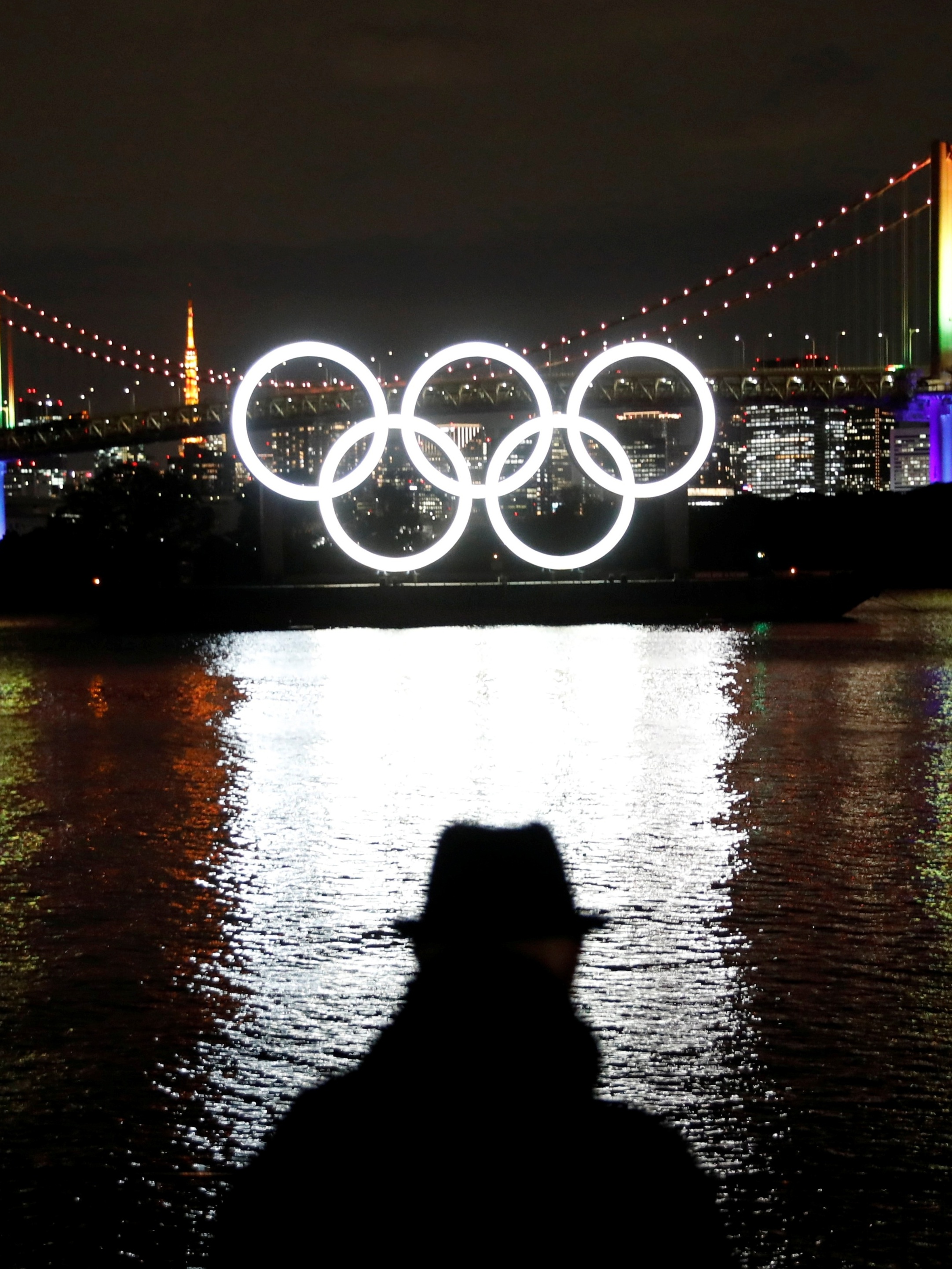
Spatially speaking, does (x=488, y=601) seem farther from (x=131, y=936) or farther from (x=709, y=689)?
(x=131, y=936)

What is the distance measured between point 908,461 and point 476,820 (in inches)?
4430

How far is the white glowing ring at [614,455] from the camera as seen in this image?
123 ft

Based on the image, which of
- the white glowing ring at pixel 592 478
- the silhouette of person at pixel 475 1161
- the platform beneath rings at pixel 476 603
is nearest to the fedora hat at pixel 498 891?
the silhouette of person at pixel 475 1161

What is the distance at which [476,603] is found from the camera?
39.4m

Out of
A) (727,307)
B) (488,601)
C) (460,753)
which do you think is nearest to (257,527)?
(727,307)

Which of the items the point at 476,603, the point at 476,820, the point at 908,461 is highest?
the point at 908,461

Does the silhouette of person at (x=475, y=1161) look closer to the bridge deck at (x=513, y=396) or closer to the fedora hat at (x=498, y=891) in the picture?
the fedora hat at (x=498, y=891)

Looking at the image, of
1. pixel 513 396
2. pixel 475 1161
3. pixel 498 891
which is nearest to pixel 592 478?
pixel 513 396

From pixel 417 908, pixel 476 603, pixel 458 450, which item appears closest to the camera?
pixel 417 908

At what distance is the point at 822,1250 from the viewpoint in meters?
3.74

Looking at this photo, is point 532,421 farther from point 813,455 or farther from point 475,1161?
point 813,455

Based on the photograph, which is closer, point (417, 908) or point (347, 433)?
point (417, 908)

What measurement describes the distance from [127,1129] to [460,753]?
8177 mm

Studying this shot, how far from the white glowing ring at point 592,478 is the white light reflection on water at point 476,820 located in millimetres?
17504
